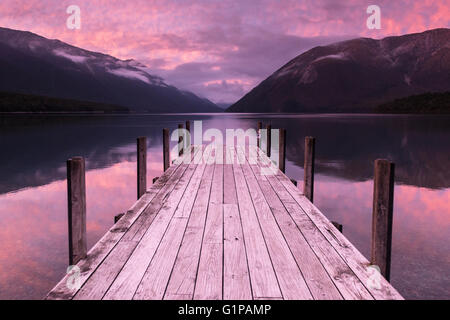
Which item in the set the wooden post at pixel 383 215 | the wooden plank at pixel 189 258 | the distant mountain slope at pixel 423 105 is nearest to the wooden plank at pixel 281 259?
the wooden plank at pixel 189 258

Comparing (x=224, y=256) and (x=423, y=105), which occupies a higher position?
(x=423, y=105)

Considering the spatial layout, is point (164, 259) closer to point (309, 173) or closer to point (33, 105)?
point (309, 173)

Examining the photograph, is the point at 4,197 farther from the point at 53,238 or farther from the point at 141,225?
the point at 141,225

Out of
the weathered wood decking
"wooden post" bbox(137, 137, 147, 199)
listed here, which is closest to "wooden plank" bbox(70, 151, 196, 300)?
the weathered wood decking

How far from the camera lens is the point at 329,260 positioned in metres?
3.79

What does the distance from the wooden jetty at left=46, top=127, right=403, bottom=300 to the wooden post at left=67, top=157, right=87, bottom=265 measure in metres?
0.06

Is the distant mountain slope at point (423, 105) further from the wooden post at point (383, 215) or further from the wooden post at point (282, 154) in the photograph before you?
the wooden post at point (383, 215)

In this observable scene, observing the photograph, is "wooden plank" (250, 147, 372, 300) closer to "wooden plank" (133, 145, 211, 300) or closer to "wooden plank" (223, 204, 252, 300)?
"wooden plank" (223, 204, 252, 300)

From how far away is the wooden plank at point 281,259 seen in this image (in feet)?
10.2

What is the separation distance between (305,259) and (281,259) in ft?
0.88

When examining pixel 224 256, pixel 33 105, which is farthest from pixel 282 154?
pixel 33 105

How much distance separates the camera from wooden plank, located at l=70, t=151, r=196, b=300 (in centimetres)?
Answer: 313

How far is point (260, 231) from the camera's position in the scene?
4.73m
